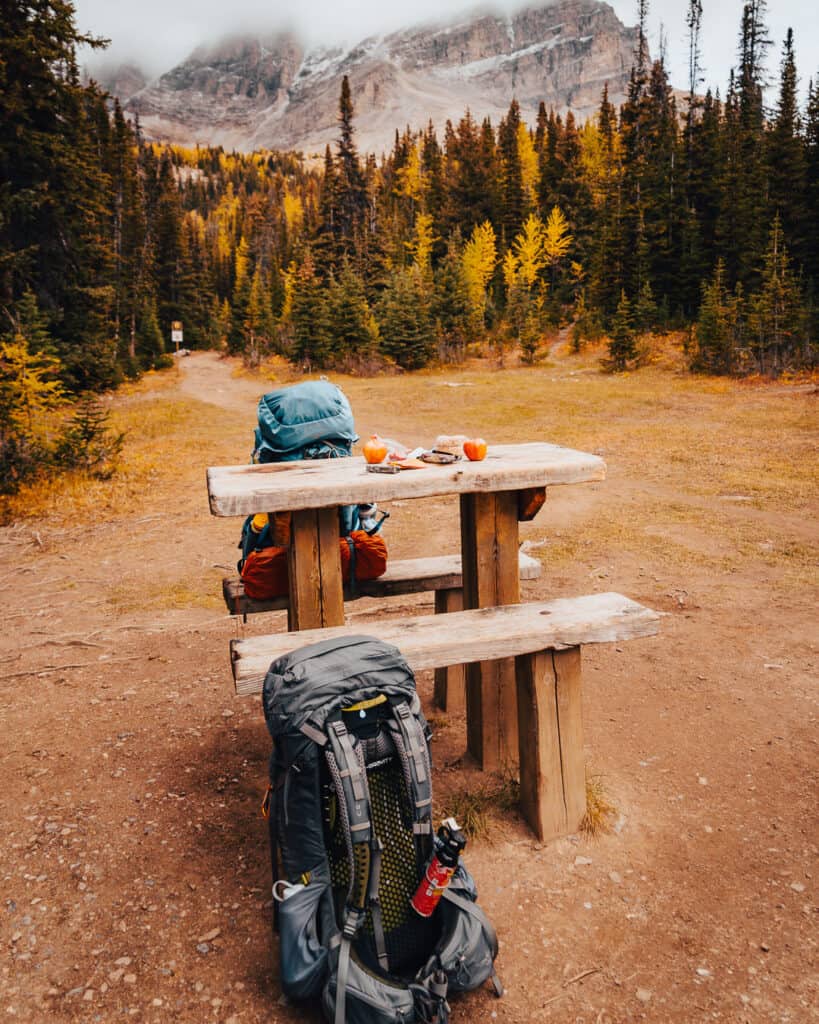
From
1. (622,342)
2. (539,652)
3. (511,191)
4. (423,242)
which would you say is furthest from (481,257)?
(539,652)

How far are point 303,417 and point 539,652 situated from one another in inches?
59.3

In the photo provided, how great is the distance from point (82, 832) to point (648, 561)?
15.9ft

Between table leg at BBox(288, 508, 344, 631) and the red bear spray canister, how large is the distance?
109 centimetres

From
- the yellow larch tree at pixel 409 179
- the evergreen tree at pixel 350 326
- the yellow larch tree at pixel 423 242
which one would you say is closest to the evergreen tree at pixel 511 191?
the yellow larch tree at pixel 423 242

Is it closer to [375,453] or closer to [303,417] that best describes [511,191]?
[303,417]

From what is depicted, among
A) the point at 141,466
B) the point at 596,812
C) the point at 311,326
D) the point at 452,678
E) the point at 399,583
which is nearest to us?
the point at 596,812

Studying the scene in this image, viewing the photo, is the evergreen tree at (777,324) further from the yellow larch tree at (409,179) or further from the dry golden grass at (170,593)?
the yellow larch tree at (409,179)

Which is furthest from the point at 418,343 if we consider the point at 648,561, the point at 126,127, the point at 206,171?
the point at 206,171

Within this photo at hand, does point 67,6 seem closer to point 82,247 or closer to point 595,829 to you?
point 82,247

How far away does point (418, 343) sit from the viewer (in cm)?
2623

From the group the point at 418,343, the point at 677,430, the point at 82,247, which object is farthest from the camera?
the point at 418,343

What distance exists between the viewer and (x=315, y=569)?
2840mm

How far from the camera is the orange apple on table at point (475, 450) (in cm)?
299

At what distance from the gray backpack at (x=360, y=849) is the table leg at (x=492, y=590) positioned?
1016 mm
